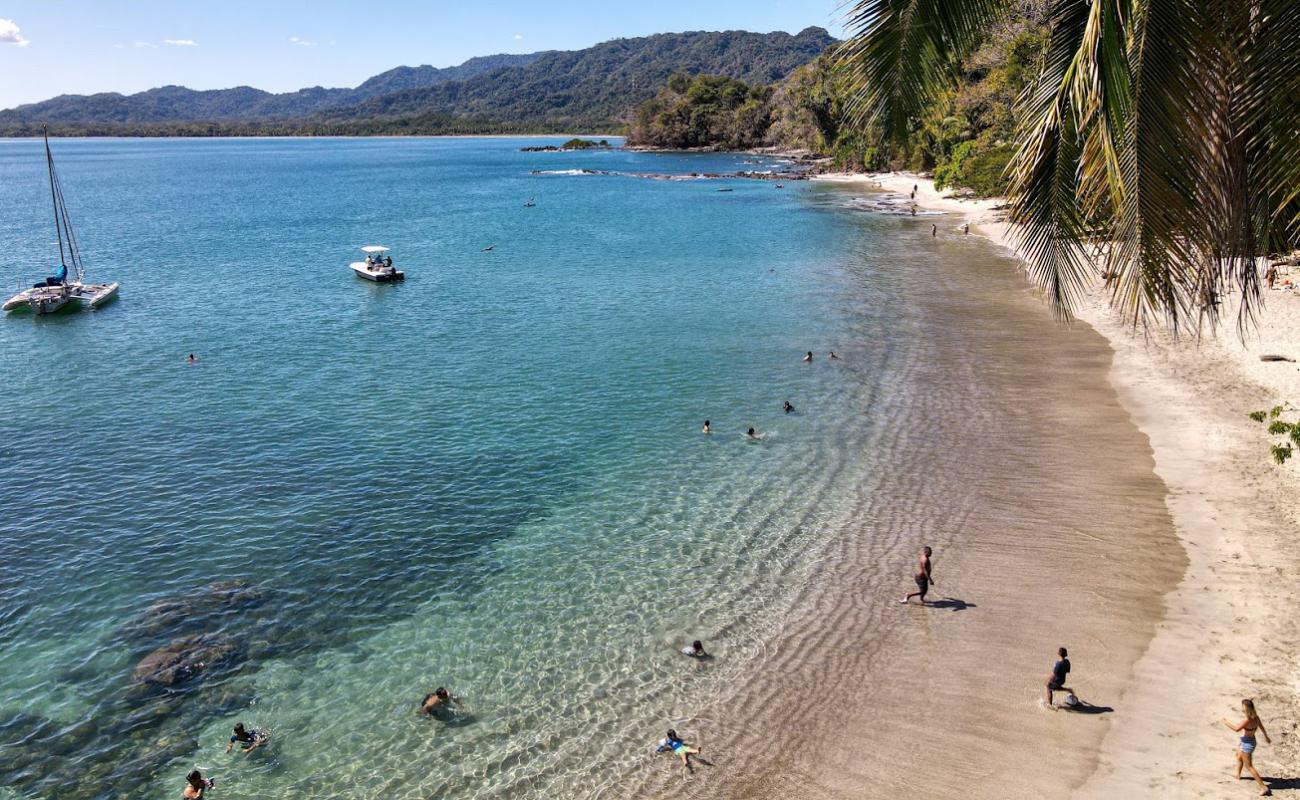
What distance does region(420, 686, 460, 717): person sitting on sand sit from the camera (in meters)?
14.5

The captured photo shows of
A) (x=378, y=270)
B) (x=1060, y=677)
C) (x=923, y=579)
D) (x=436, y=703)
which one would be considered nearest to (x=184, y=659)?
(x=436, y=703)

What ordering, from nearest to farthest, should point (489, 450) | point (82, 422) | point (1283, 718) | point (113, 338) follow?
point (1283, 718) → point (489, 450) → point (82, 422) → point (113, 338)

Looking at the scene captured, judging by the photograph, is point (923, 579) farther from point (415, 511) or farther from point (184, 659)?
point (184, 659)

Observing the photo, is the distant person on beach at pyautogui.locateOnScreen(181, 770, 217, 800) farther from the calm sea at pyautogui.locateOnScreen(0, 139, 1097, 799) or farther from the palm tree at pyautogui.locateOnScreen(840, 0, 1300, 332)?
the palm tree at pyautogui.locateOnScreen(840, 0, 1300, 332)

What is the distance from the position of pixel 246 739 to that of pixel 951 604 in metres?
14.1

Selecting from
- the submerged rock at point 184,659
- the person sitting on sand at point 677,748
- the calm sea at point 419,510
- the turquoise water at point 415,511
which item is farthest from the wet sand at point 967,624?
the submerged rock at point 184,659

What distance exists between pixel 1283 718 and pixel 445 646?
1525 centimetres

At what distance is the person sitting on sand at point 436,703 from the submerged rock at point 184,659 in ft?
15.4

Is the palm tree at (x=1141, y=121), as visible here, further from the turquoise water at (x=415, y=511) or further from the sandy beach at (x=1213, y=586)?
the turquoise water at (x=415, y=511)

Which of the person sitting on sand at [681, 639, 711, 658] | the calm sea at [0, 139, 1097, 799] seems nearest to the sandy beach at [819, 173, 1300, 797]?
the person sitting on sand at [681, 639, 711, 658]

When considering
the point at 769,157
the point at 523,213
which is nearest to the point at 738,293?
the point at 523,213

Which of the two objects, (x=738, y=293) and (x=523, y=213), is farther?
(x=523, y=213)

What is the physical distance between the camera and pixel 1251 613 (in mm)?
15859

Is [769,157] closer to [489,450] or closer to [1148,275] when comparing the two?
[489,450]
